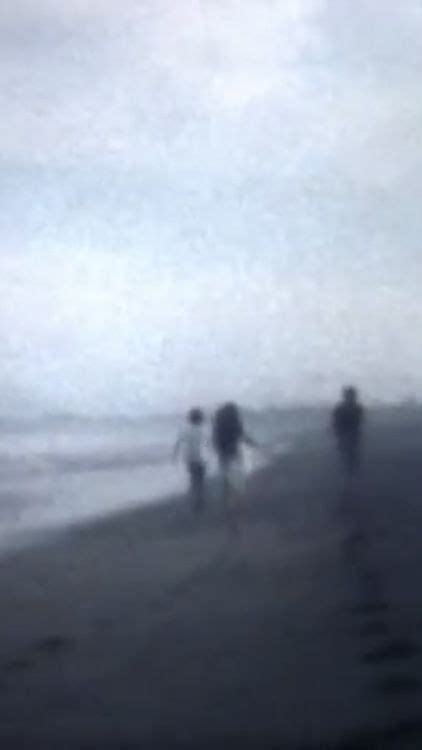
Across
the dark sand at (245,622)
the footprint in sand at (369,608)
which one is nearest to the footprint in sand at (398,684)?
the dark sand at (245,622)

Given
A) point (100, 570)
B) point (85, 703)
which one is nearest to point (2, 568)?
point (100, 570)

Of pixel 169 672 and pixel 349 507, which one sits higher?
pixel 349 507

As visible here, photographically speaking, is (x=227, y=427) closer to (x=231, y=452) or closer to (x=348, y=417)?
(x=231, y=452)

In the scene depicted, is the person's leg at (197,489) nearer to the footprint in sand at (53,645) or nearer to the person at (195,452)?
the person at (195,452)

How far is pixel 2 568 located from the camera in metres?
6.73

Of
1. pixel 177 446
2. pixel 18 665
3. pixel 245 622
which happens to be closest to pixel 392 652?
pixel 245 622

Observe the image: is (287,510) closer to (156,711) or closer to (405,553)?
(405,553)

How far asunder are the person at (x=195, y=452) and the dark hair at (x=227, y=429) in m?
0.06

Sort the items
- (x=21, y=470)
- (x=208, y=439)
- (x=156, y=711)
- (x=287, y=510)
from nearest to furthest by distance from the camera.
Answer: (x=156, y=711) < (x=208, y=439) < (x=287, y=510) < (x=21, y=470)

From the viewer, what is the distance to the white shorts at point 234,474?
666 cm

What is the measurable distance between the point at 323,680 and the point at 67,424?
1.39 m

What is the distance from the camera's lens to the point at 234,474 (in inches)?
270

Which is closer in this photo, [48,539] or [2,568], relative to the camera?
[2,568]

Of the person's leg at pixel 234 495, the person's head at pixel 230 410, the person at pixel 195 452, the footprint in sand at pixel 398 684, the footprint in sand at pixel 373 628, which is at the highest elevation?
the person's head at pixel 230 410
